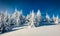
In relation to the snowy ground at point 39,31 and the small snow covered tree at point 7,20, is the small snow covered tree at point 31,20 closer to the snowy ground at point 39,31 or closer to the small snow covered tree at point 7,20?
the snowy ground at point 39,31

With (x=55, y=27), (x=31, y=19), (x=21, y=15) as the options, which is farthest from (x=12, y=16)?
(x=55, y=27)

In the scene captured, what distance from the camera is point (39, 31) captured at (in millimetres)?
2518

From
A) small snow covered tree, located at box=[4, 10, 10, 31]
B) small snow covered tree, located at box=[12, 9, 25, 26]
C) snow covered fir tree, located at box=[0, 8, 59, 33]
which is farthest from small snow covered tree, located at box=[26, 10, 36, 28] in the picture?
small snow covered tree, located at box=[4, 10, 10, 31]

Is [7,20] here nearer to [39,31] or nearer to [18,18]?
[18,18]

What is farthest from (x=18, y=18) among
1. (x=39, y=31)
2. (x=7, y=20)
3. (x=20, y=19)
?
(x=39, y=31)

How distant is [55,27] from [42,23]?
0.27 meters

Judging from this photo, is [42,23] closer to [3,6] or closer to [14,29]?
[14,29]

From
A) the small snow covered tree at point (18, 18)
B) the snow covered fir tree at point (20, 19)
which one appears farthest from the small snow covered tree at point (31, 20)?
the small snow covered tree at point (18, 18)

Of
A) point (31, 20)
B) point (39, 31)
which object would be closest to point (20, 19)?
point (31, 20)

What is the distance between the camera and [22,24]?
2562 millimetres

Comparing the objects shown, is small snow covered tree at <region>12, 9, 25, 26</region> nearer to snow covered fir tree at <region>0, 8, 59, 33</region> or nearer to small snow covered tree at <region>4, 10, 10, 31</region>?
snow covered fir tree at <region>0, 8, 59, 33</region>

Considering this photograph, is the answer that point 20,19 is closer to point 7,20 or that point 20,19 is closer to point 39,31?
point 7,20

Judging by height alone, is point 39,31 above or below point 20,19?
below

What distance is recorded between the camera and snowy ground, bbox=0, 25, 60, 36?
8.07 ft
